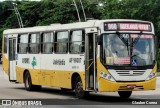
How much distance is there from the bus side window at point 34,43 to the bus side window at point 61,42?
2098 mm

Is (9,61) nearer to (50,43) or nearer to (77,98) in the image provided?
(50,43)

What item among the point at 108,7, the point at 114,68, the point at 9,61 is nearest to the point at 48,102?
the point at 114,68

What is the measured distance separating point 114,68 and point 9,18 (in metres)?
79.5

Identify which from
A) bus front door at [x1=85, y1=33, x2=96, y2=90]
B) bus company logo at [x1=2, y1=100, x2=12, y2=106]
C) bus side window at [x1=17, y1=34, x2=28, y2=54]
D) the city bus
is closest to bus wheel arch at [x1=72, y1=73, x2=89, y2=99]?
the city bus

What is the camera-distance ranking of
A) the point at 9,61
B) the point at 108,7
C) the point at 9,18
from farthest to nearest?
the point at 9,18, the point at 108,7, the point at 9,61

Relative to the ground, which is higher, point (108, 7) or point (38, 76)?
point (108, 7)

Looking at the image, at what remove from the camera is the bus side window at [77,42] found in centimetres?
2028

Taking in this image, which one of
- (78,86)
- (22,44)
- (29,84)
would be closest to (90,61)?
(78,86)

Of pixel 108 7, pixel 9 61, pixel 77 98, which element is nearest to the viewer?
pixel 77 98

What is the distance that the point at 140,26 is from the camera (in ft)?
64.2

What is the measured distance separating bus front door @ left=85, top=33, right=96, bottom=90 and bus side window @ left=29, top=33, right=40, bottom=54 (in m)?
5.08

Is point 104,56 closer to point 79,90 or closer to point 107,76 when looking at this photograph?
point 107,76

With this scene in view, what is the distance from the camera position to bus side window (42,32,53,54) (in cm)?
2311

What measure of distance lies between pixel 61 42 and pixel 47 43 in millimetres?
1538
